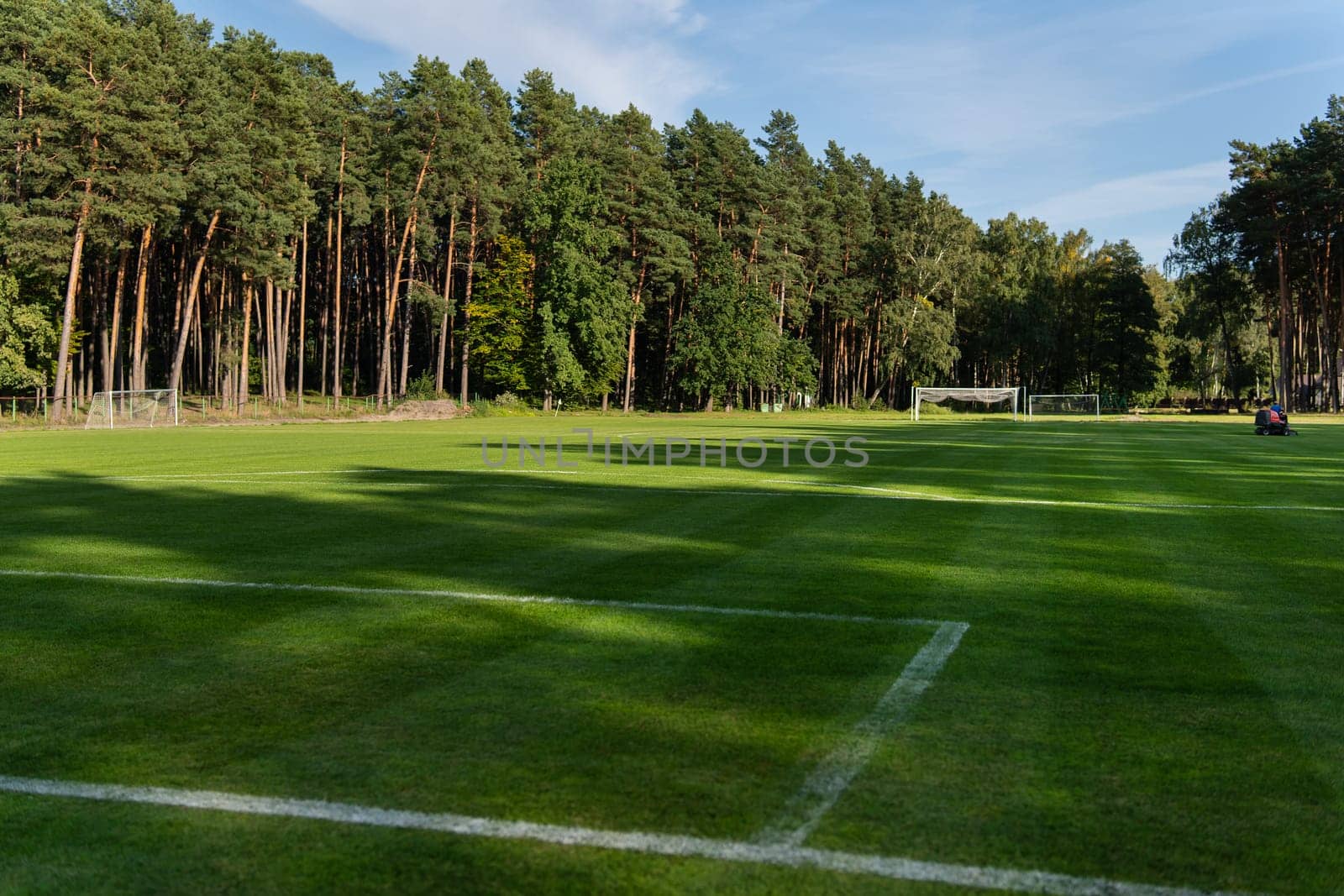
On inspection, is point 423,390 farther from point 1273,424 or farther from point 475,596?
point 475,596

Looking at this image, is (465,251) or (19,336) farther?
(465,251)

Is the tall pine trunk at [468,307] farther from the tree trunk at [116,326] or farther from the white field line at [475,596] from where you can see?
the white field line at [475,596]

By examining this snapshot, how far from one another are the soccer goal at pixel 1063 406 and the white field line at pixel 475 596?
6912 centimetres

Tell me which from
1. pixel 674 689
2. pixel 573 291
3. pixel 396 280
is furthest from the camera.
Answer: pixel 573 291

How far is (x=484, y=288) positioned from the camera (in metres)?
65.7

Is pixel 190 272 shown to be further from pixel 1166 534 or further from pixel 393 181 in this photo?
pixel 1166 534

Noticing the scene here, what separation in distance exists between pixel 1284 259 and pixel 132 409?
69.3 m

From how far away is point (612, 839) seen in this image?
3.27 meters

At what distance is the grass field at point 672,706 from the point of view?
10.4 feet

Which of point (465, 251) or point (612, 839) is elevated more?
point (465, 251)

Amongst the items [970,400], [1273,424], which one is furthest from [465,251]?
[1273,424]

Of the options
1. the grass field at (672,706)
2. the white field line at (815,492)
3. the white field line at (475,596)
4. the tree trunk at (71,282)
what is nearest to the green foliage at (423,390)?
the tree trunk at (71,282)

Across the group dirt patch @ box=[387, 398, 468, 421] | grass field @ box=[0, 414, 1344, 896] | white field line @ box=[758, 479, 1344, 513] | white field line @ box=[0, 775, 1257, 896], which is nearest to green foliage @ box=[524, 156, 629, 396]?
dirt patch @ box=[387, 398, 468, 421]

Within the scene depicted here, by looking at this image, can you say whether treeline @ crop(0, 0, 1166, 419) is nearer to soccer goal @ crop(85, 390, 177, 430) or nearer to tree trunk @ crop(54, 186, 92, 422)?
tree trunk @ crop(54, 186, 92, 422)
